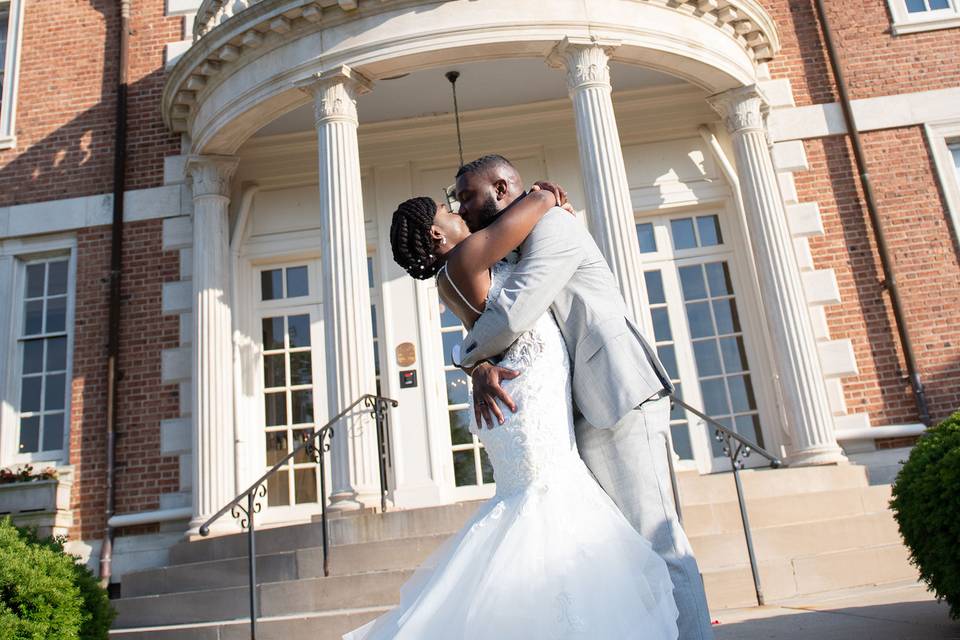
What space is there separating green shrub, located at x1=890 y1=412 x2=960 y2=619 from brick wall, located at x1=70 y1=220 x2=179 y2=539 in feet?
24.5

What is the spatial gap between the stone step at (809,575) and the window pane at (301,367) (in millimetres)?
5561

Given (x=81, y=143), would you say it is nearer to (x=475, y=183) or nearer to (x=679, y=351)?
(x=679, y=351)

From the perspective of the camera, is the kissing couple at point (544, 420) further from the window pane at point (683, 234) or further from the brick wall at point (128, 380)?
the window pane at point (683, 234)

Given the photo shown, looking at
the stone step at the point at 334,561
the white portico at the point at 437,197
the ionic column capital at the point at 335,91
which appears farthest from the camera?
the ionic column capital at the point at 335,91

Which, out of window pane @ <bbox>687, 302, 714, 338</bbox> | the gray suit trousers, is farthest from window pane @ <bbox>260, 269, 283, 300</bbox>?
the gray suit trousers

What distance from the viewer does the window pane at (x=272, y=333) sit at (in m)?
9.73

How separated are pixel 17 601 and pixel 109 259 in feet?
18.3

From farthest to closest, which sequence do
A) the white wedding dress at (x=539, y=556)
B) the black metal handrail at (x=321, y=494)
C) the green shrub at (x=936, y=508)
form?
the black metal handrail at (x=321, y=494)
the green shrub at (x=936, y=508)
the white wedding dress at (x=539, y=556)

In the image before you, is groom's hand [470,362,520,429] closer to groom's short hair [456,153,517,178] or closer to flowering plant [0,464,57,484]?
groom's short hair [456,153,517,178]

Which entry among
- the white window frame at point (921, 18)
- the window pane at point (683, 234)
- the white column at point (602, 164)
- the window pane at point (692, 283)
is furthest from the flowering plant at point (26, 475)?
the white window frame at point (921, 18)

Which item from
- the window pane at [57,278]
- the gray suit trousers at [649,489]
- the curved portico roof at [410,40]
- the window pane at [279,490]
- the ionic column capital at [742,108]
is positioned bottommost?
the gray suit trousers at [649,489]

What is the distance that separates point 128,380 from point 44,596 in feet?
14.8

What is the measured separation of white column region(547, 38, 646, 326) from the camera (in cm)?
746

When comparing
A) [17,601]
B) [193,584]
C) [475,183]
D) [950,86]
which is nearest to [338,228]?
[193,584]
